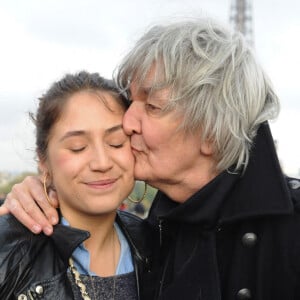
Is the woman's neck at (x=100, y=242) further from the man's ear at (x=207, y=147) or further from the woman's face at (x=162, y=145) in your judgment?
the man's ear at (x=207, y=147)

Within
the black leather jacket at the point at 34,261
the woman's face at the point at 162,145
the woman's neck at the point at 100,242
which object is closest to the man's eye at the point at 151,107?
the woman's face at the point at 162,145

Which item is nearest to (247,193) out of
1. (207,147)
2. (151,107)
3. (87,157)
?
(207,147)

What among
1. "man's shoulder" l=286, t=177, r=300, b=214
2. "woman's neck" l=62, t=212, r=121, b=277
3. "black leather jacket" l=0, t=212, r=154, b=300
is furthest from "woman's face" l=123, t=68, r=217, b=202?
"black leather jacket" l=0, t=212, r=154, b=300

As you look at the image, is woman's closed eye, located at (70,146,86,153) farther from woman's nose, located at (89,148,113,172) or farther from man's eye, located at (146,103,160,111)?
man's eye, located at (146,103,160,111)

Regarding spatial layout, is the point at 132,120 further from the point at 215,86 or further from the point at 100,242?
the point at 100,242

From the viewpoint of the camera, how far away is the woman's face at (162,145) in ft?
8.91

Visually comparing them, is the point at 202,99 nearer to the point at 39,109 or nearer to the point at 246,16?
the point at 39,109

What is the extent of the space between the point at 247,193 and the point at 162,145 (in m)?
0.54

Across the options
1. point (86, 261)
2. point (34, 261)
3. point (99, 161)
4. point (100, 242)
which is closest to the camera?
point (34, 261)

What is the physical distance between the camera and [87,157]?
261 centimetres

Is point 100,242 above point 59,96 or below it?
below

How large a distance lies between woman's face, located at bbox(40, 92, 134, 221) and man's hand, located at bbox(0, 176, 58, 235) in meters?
0.10

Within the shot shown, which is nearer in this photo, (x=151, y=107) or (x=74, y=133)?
(x=74, y=133)

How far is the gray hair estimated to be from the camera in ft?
8.63
